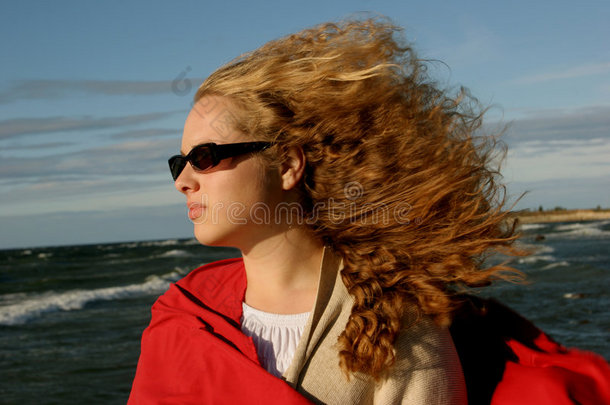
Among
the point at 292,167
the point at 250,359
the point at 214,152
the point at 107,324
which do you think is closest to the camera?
the point at 250,359

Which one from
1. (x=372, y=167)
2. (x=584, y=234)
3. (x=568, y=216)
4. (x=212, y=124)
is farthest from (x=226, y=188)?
(x=568, y=216)

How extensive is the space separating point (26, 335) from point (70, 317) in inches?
89.3

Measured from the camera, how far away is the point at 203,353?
2289mm

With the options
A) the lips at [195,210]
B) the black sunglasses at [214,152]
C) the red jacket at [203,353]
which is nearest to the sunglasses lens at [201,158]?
the black sunglasses at [214,152]

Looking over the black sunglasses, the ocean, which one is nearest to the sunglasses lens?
the black sunglasses

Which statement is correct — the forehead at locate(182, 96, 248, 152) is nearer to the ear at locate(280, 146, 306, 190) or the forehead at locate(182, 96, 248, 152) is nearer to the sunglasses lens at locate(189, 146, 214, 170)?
the sunglasses lens at locate(189, 146, 214, 170)

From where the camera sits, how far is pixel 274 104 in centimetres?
248

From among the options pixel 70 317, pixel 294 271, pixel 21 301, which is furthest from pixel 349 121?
pixel 21 301

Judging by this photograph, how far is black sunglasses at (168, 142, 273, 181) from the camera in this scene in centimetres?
238

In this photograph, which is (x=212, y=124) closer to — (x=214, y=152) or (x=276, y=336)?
(x=214, y=152)

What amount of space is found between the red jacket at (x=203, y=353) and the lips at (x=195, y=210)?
14.9 inches

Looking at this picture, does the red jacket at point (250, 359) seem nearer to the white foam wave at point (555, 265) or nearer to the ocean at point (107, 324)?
the ocean at point (107, 324)

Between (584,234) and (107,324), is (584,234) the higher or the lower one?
the higher one

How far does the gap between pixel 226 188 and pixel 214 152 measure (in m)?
0.15
